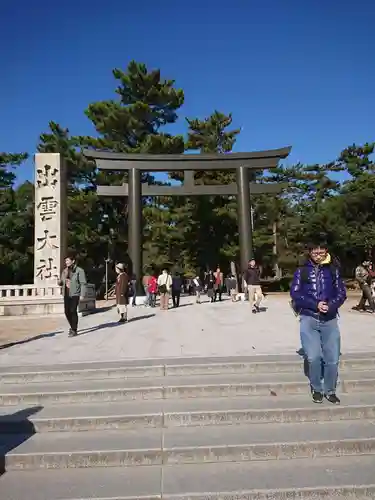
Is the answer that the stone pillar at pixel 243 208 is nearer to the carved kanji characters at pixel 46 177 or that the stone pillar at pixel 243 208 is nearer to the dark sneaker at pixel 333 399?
the carved kanji characters at pixel 46 177

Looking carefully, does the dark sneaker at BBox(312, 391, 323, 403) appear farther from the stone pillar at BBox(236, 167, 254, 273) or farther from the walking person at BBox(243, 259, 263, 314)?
the stone pillar at BBox(236, 167, 254, 273)

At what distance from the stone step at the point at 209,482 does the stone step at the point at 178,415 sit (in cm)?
62

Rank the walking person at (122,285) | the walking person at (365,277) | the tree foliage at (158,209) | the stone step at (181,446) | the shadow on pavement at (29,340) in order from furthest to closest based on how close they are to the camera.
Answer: the tree foliage at (158,209), the walking person at (365,277), the walking person at (122,285), the shadow on pavement at (29,340), the stone step at (181,446)

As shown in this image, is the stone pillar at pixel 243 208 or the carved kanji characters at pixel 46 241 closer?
the carved kanji characters at pixel 46 241

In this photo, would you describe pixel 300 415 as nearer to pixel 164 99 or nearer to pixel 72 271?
pixel 72 271

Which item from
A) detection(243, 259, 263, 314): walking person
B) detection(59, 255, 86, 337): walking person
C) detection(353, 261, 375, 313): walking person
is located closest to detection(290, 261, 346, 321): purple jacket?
detection(59, 255, 86, 337): walking person

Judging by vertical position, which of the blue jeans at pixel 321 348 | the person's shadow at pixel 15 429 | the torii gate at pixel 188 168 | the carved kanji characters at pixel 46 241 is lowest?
the person's shadow at pixel 15 429

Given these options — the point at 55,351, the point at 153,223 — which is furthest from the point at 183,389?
the point at 153,223

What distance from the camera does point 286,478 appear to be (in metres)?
2.93

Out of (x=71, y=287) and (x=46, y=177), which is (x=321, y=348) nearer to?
(x=71, y=287)

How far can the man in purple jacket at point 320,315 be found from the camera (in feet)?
13.0

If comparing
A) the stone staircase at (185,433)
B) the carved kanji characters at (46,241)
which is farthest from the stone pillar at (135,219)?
the stone staircase at (185,433)

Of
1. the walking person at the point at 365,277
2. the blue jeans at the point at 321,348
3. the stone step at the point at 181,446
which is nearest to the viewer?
the stone step at the point at 181,446

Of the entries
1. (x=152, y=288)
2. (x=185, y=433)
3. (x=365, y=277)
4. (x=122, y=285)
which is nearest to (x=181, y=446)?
(x=185, y=433)
